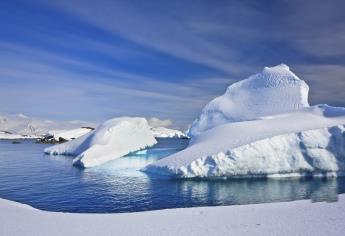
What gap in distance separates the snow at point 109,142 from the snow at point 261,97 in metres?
9.89

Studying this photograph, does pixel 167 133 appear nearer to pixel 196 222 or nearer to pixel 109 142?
pixel 109 142

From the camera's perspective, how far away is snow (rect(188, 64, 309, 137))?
4709 centimetres

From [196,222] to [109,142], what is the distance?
3214cm

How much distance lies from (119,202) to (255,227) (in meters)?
9.69

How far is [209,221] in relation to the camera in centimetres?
1260

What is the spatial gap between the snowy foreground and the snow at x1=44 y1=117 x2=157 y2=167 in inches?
894

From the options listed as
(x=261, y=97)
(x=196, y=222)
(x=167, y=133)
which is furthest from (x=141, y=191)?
(x=167, y=133)

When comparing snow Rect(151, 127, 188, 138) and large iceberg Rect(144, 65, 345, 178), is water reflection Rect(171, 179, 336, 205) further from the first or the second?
snow Rect(151, 127, 188, 138)

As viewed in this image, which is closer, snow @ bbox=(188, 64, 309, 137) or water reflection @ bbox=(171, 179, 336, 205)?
water reflection @ bbox=(171, 179, 336, 205)

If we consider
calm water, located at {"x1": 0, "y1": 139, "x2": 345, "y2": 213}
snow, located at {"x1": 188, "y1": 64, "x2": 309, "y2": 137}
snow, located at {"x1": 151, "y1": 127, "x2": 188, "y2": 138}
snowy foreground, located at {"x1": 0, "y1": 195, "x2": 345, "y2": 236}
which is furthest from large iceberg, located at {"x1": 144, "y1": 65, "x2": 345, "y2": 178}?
snow, located at {"x1": 151, "y1": 127, "x2": 188, "y2": 138}

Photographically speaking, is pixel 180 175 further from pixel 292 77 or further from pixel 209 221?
pixel 292 77

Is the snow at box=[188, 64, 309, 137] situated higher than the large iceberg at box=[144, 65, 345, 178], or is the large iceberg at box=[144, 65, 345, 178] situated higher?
the snow at box=[188, 64, 309, 137]

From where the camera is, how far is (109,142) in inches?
1714

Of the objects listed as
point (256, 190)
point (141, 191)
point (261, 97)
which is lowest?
point (141, 191)
